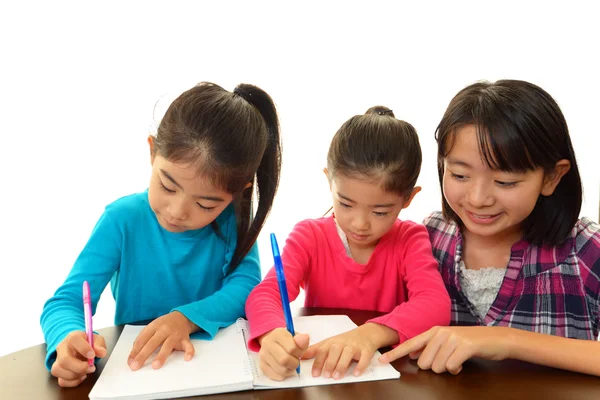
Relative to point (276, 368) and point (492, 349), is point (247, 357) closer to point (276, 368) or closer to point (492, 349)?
point (276, 368)

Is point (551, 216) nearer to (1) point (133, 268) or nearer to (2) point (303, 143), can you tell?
(1) point (133, 268)

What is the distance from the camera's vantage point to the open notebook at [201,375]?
797 millimetres

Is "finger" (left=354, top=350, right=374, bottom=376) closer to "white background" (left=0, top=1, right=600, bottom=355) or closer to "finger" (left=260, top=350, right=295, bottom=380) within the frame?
"finger" (left=260, top=350, right=295, bottom=380)

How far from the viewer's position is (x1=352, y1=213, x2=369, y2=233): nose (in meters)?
1.14

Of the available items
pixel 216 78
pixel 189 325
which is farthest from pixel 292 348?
pixel 216 78

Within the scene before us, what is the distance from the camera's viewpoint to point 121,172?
2.09m

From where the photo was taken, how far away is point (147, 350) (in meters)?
0.90

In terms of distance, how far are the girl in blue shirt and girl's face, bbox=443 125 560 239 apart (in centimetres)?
36

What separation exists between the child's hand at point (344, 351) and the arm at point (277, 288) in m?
0.10

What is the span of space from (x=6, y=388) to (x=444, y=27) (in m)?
1.91

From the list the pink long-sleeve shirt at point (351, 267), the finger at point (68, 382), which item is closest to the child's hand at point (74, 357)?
the finger at point (68, 382)

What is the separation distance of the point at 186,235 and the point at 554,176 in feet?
2.43

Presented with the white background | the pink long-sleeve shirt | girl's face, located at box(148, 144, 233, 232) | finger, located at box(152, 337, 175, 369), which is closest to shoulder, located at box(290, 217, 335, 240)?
the pink long-sleeve shirt

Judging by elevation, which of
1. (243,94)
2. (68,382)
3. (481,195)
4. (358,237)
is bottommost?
(68,382)
